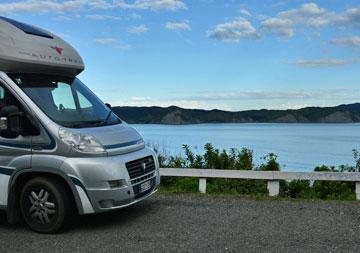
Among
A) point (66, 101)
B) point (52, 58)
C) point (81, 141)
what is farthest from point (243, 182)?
point (52, 58)

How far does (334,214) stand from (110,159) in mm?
3771

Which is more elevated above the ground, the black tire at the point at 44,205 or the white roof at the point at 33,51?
the white roof at the point at 33,51

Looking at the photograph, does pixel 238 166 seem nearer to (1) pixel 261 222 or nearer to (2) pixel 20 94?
(1) pixel 261 222

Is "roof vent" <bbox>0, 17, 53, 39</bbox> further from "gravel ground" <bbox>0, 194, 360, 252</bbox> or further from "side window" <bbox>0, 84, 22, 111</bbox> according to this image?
"gravel ground" <bbox>0, 194, 360, 252</bbox>

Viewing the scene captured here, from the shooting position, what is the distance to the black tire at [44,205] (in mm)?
6887

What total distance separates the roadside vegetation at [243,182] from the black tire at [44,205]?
13.6 feet

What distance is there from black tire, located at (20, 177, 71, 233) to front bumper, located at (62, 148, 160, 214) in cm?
24

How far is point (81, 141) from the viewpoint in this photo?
6863mm

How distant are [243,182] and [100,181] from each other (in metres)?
4.90

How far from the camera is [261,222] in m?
7.75

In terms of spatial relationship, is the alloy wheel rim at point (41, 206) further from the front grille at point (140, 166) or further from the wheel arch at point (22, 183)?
the front grille at point (140, 166)

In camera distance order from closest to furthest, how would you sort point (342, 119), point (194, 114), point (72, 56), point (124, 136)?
point (124, 136)
point (72, 56)
point (194, 114)
point (342, 119)

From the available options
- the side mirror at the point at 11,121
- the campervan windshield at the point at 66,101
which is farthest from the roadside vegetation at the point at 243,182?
the side mirror at the point at 11,121

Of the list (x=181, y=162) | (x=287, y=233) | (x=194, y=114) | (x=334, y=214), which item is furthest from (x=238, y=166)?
(x=194, y=114)
